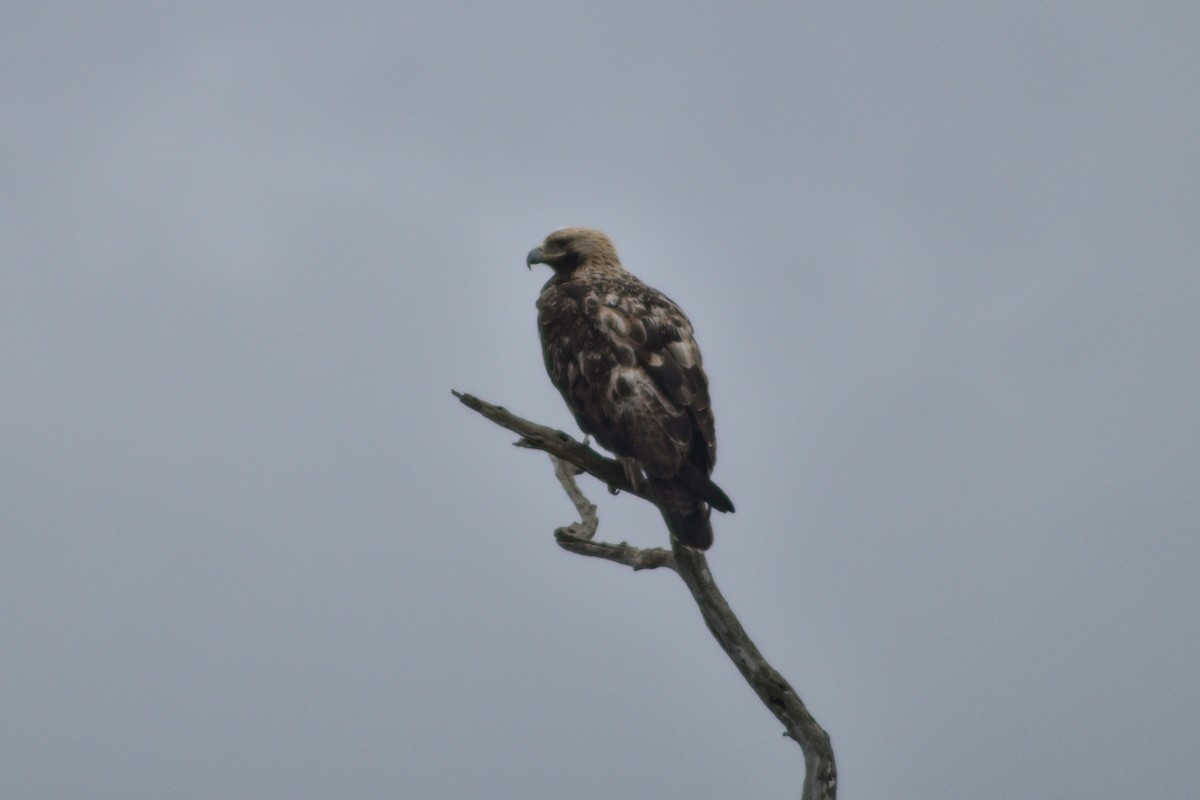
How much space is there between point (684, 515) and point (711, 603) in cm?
63

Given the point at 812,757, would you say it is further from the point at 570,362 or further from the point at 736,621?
the point at 570,362

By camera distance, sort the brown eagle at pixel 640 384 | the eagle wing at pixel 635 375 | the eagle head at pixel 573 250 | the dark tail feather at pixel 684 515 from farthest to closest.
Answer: the eagle head at pixel 573 250
the eagle wing at pixel 635 375
the brown eagle at pixel 640 384
the dark tail feather at pixel 684 515

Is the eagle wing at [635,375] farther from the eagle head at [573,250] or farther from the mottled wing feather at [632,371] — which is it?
the eagle head at [573,250]

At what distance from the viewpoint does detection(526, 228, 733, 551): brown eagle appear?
10484 mm

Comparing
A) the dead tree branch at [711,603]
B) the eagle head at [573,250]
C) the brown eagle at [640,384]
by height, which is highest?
the eagle head at [573,250]

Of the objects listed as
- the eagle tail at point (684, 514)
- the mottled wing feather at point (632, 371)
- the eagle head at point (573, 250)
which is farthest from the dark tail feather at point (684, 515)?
the eagle head at point (573, 250)

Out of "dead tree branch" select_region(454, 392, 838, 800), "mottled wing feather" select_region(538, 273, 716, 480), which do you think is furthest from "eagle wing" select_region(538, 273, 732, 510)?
"dead tree branch" select_region(454, 392, 838, 800)

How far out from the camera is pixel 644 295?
1228 centimetres

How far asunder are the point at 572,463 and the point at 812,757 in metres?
2.55

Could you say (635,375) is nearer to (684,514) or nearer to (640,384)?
(640,384)

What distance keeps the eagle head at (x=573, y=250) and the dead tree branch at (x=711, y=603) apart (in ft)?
9.92

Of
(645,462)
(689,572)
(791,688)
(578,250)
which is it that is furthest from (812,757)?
(578,250)

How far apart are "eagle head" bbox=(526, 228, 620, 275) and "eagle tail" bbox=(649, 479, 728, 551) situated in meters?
3.42

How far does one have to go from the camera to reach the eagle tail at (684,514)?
401 inches
